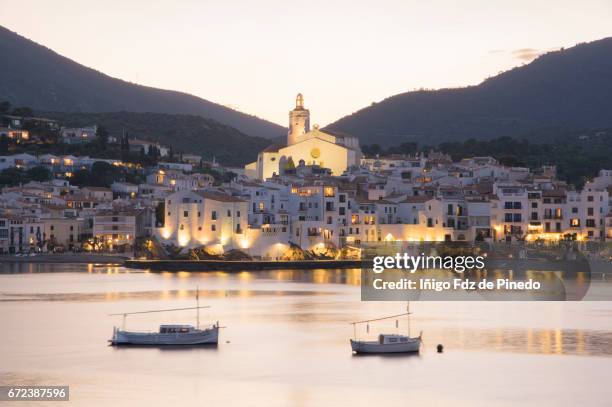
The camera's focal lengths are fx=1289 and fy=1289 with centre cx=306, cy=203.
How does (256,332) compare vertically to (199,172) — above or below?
below

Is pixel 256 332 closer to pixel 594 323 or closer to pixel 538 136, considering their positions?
pixel 594 323

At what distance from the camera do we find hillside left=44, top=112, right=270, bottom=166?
137 meters

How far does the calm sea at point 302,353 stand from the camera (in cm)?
2389

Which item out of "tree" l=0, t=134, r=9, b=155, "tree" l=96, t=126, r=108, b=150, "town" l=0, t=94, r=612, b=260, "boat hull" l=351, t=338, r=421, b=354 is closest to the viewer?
"boat hull" l=351, t=338, r=421, b=354

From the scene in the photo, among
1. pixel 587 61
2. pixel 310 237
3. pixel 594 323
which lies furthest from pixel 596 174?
pixel 587 61

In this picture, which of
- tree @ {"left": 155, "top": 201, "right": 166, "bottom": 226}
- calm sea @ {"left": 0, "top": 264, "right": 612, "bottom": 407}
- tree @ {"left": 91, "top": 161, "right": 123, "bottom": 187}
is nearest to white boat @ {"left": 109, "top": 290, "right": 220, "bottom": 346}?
calm sea @ {"left": 0, "top": 264, "right": 612, "bottom": 407}

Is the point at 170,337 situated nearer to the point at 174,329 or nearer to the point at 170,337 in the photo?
the point at 170,337

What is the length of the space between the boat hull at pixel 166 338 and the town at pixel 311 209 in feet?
86.6

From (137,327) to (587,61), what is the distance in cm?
→ 13018

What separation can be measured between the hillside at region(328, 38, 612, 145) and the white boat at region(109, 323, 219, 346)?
369 ft

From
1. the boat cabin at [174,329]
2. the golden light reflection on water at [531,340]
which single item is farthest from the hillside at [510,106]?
the boat cabin at [174,329]

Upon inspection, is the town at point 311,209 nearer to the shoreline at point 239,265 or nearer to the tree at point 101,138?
the shoreline at point 239,265

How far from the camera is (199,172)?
91938 mm

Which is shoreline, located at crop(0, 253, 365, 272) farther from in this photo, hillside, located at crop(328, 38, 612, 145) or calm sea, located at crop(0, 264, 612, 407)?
hillside, located at crop(328, 38, 612, 145)
